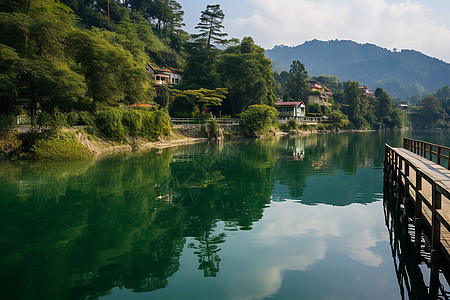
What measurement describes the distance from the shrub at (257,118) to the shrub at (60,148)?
124 feet

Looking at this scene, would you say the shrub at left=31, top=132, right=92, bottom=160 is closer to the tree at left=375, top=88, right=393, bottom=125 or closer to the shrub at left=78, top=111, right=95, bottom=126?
the shrub at left=78, top=111, right=95, bottom=126

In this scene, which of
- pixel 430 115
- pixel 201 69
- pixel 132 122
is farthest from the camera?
pixel 430 115

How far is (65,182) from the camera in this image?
61.3 feet

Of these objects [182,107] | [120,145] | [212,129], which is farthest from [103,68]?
[212,129]

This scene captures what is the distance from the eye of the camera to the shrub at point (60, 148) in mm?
26422

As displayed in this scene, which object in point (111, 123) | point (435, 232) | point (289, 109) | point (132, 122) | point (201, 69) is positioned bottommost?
point (435, 232)

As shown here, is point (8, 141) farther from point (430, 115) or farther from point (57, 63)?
point (430, 115)

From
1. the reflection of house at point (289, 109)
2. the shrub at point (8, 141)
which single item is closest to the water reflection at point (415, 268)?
the shrub at point (8, 141)

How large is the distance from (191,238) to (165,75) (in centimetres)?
7360

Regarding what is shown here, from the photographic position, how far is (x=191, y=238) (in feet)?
34.2

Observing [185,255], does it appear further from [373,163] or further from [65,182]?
[373,163]

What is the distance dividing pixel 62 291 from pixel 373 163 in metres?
28.3

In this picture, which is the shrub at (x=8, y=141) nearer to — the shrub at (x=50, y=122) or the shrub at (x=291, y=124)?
the shrub at (x=50, y=122)

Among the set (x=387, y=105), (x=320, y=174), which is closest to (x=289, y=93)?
(x=387, y=105)
